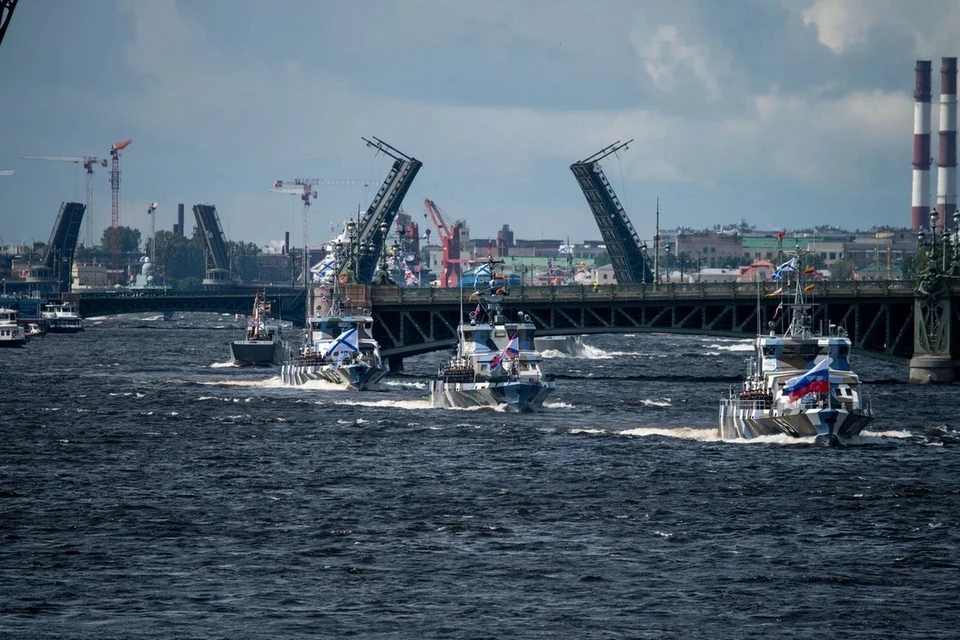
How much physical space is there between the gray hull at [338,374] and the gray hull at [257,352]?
29176 millimetres

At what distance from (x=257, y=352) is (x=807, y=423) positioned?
84.7 m

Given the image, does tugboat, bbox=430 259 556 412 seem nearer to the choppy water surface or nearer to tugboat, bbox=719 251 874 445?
the choppy water surface

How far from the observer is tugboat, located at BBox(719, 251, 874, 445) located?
75188 millimetres

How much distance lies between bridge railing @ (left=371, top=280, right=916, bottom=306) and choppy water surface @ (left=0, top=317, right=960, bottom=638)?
80.3 ft

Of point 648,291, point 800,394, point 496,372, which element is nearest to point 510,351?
point 496,372

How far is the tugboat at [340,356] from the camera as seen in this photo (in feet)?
390

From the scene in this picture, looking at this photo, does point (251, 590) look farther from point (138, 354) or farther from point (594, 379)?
point (138, 354)

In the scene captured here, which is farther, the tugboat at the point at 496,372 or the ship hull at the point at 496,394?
the tugboat at the point at 496,372

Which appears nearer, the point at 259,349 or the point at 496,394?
the point at 496,394

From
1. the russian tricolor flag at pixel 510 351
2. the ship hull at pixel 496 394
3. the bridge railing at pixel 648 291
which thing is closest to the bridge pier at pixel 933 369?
the bridge railing at pixel 648 291

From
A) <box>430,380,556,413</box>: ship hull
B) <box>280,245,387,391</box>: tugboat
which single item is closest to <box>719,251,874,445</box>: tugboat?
<box>430,380,556,413</box>: ship hull

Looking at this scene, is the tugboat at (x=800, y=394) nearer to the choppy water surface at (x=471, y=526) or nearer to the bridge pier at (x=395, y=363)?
the choppy water surface at (x=471, y=526)

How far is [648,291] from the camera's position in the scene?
12600cm

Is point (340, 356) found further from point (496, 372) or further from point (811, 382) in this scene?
point (811, 382)
